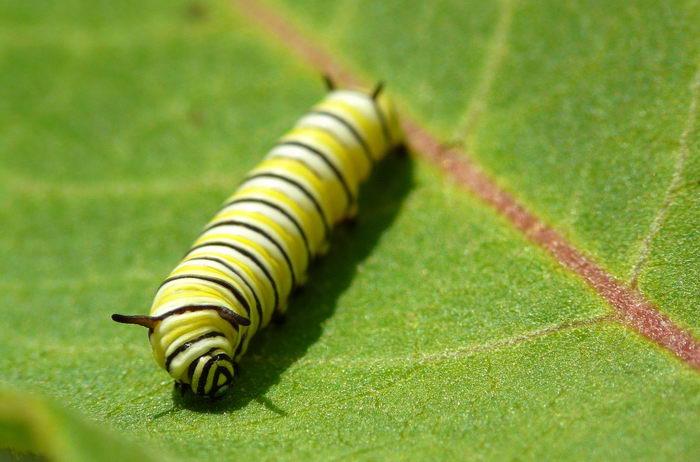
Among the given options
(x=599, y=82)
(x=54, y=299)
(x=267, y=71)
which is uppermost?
(x=599, y=82)

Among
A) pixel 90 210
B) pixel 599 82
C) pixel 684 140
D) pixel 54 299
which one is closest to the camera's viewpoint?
pixel 684 140

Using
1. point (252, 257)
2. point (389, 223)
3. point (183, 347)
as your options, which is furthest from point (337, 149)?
point (183, 347)

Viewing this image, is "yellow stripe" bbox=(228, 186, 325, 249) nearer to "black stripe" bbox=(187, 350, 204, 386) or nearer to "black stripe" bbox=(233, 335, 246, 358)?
"black stripe" bbox=(233, 335, 246, 358)

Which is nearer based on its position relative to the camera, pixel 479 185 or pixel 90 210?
pixel 479 185

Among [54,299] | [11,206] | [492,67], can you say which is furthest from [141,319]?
[492,67]

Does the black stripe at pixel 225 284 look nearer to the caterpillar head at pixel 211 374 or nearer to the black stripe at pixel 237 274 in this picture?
the black stripe at pixel 237 274

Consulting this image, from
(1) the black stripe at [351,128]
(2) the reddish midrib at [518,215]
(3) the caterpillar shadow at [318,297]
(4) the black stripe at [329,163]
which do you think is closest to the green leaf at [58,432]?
(3) the caterpillar shadow at [318,297]

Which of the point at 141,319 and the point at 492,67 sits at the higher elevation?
the point at 492,67

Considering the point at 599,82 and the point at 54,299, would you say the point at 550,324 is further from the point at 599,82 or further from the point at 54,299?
the point at 54,299
